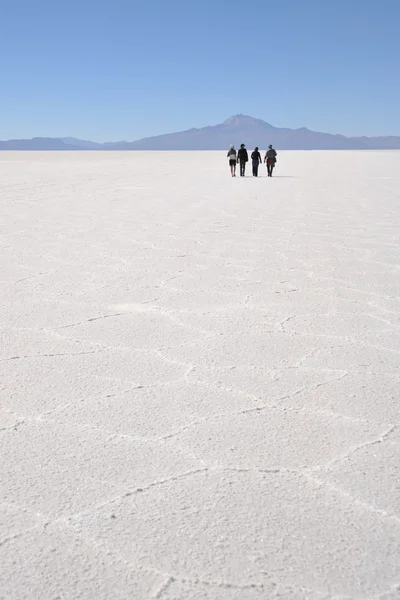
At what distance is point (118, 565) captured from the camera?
1.79 m

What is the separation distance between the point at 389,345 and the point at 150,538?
2.18m

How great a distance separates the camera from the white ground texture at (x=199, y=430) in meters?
1.80

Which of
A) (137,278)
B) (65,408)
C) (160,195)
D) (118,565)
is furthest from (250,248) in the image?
(160,195)

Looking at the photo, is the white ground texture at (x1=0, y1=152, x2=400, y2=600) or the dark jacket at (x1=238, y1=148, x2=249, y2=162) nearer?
the white ground texture at (x1=0, y1=152, x2=400, y2=600)

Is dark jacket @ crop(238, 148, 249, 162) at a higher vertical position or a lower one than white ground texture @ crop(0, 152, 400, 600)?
higher

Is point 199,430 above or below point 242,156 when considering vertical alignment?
below

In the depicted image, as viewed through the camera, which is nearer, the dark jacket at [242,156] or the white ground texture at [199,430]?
the white ground texture at [199,430]

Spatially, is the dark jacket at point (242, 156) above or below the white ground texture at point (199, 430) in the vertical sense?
above

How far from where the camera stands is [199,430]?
8.56 ft

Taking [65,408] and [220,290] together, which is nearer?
[65,408]

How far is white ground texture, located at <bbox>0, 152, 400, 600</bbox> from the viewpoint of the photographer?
5.90 ft

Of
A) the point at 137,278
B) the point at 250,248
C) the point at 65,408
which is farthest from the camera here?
the point at 250,248

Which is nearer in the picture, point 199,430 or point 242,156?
point 199,430

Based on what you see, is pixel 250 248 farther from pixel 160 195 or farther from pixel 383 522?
pixel 160 195
